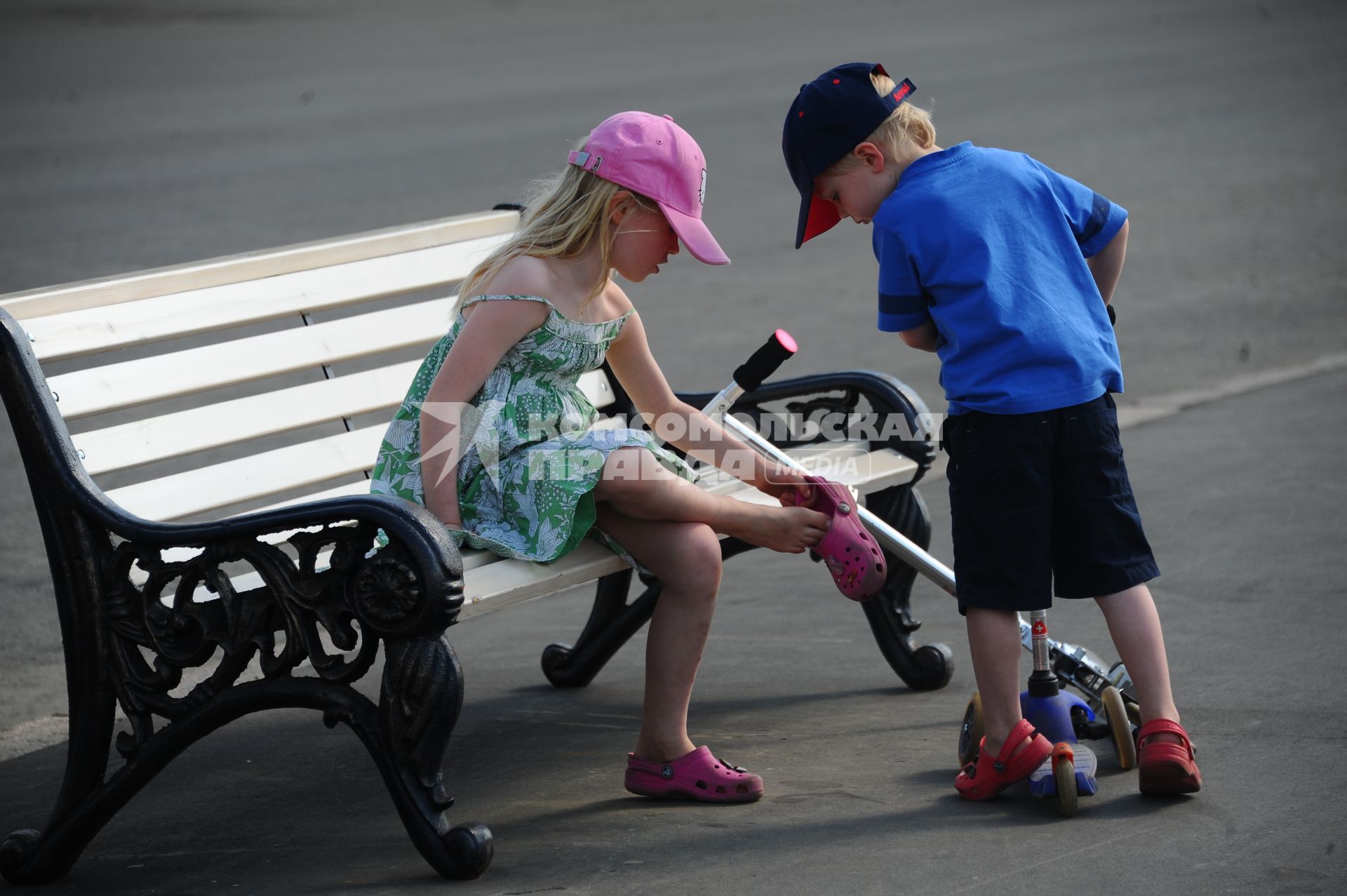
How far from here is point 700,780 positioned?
11.0 ft

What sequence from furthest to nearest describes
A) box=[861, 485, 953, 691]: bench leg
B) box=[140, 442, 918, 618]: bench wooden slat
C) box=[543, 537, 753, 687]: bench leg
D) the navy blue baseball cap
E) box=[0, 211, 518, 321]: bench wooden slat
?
box=[543, 537, 753, 687]: bench leg → box=[861, 485, 953, 691]: bench leg → box=[0, 211, 518, 321]: bench wooden slat → the navy blue baseball cap → box=[140, 442, 918, 618]: bench wooden slat

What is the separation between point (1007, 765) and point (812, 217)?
121cm

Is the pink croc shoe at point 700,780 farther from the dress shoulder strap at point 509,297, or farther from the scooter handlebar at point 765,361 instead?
the dress shoulder strap at point 509,297

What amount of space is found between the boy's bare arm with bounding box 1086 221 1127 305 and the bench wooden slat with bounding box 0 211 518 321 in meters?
1.82

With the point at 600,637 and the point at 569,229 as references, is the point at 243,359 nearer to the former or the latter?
the point at 569,229

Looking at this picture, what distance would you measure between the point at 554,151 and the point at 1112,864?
10973 mm

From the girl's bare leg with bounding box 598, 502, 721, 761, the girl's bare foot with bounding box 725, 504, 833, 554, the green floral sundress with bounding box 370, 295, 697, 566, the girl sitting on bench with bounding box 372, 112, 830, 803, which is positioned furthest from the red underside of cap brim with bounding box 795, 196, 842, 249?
the girl's bare leg with bounding box 598, 502, 721, 761

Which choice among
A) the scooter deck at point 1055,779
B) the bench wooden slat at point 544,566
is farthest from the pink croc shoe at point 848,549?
the scooter deck at point 1055,779

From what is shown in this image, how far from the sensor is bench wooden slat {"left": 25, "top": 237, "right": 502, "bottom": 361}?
3.53 m

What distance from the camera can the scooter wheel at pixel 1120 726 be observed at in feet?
10.8

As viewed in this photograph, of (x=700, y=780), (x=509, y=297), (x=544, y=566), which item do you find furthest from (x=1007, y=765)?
(x=509, y=297)

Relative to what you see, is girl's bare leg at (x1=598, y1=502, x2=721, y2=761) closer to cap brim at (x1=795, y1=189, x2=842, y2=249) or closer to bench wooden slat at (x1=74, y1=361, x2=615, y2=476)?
cap brim at (x1=795, y1=189, x2=842, y2=249)

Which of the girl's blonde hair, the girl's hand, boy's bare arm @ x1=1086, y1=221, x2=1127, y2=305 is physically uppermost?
the girl's blonde hair

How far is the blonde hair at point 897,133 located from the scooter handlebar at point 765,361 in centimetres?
37
